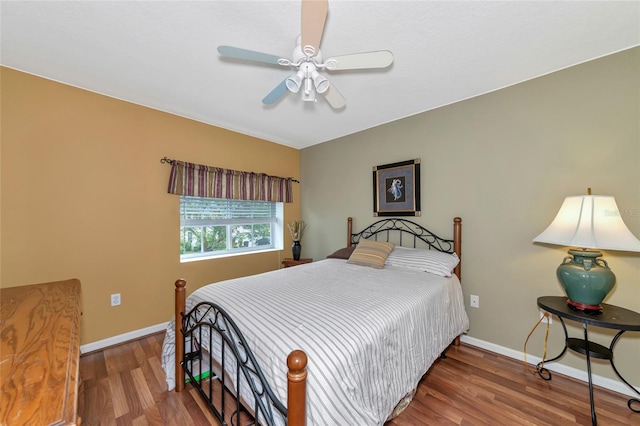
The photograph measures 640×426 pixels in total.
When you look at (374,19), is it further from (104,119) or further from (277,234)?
(277,234)

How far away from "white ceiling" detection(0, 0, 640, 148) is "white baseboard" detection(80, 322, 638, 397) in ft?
7.79

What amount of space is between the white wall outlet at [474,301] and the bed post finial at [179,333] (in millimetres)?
2558

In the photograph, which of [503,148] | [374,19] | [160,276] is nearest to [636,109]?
[503,148]

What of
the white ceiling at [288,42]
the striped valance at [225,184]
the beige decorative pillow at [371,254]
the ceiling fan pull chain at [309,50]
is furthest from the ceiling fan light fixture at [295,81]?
the striped valance at [225,184]

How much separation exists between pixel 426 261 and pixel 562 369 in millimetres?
1274

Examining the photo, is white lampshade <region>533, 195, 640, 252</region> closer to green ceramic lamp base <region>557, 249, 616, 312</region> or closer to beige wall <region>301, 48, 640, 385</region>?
green ceramic lamp base <region>557, 249, 616, 312</region>

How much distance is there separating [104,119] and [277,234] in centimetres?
248

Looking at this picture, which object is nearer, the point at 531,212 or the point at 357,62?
the point at 357,62

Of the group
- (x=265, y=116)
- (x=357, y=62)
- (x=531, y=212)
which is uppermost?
(x=265, y=116)

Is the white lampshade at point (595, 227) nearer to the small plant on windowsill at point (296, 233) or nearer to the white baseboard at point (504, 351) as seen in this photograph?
the white baseboard at point (504, 351)

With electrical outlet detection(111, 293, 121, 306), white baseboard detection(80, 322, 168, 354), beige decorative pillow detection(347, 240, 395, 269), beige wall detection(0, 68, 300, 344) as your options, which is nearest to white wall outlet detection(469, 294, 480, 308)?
beige decorative pillow detection(347, 240, 395, 269)

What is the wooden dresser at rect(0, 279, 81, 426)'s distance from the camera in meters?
0.61

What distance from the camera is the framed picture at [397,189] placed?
2.85 m

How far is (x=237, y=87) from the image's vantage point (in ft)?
7.43
